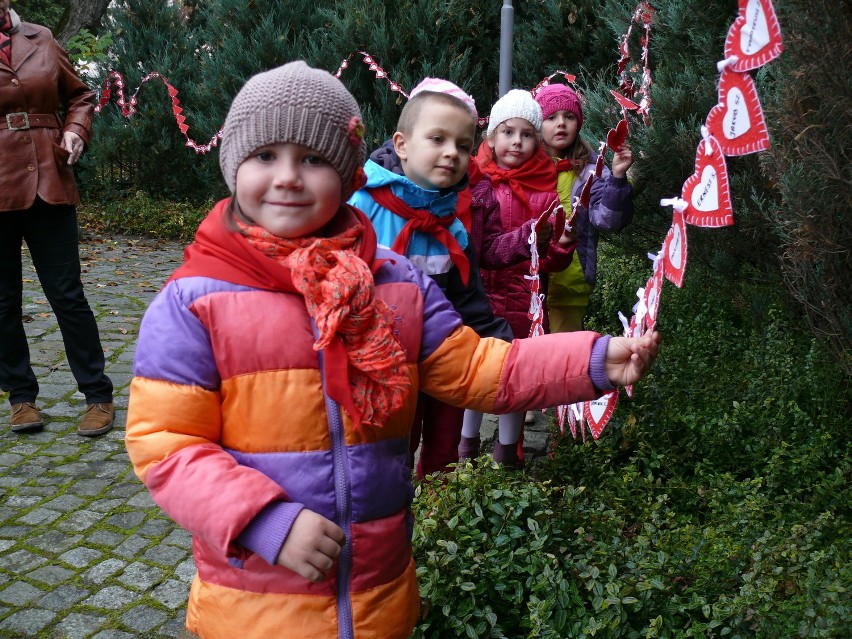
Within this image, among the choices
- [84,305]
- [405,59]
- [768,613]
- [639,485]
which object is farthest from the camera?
[405,59]

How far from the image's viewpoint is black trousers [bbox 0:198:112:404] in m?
4.54

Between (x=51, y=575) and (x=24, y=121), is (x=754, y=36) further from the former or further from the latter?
(x=24, y=121)

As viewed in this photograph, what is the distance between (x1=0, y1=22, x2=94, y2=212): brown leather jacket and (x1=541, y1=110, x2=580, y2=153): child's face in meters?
2.42

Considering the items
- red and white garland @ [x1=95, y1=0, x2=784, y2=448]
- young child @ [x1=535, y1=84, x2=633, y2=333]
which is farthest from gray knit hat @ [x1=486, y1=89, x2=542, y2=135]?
red and white garland @ [x1=95, y1=0, x2=784, y2=448]

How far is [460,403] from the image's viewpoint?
2.09 metres

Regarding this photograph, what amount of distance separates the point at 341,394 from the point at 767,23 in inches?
43.5

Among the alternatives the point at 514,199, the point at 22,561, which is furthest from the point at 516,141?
the point at 22,561

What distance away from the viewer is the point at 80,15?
13.4 m

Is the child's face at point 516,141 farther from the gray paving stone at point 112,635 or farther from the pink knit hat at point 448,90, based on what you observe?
the gray paving stone at point 112,635

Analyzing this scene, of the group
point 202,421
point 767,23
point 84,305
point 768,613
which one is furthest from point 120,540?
point 767,23

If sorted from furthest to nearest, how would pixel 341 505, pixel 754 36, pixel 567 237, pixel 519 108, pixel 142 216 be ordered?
1. pixel 142 216
2. pixel 519 108
3. pixel 567 237
4. pixel 341 505
5. pixel 754 36

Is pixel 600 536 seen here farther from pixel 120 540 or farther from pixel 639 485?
pixel 120 540

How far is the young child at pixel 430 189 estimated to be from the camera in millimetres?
3221

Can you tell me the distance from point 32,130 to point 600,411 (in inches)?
128
